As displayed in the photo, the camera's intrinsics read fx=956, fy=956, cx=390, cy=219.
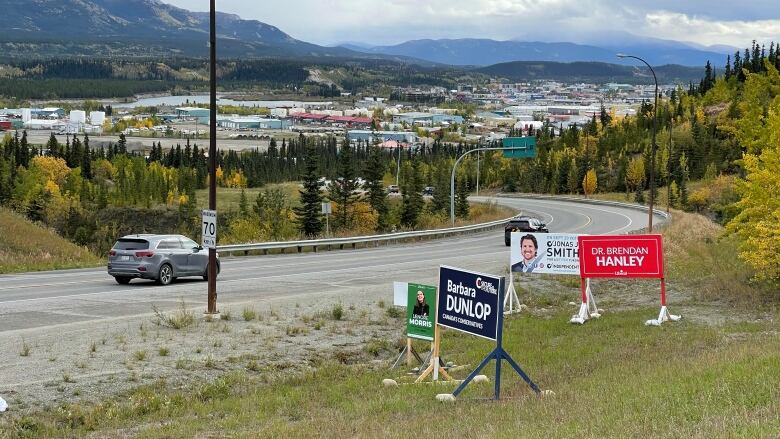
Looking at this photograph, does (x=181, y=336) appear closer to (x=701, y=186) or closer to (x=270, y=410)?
(x=270, y=410)

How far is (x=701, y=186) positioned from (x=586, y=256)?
104077 millimetres

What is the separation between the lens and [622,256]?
21.6 metres

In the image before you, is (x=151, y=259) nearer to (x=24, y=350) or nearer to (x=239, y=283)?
(x=239, y=283)

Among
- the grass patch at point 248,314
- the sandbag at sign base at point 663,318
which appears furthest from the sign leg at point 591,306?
the grass patch at point 248,314

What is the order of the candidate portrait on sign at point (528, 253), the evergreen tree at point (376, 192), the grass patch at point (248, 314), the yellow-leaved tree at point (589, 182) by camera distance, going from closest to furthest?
the grass patch at point (248, 314) → the candidate portrait on sign at point (528, 253) → the evergreen tree at point (376, 192) → the yellow-leaved tree at point (589, 182)

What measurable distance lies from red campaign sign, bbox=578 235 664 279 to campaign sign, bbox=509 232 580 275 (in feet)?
1.87

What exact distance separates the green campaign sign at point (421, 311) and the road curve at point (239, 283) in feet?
25.1

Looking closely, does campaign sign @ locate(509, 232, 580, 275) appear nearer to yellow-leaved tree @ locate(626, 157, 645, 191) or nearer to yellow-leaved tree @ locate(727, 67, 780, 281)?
yellow-leaved tree @ locate(727, 67, 780, 281)

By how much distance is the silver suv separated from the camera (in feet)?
91.0

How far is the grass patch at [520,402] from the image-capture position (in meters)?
9.77

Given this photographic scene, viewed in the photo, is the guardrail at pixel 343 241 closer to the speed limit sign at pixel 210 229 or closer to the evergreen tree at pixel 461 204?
the speed limit sign at pixel 210 229

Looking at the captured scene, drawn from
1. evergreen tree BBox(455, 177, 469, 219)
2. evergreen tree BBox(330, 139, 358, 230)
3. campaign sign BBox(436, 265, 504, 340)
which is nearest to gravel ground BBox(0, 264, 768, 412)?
campaign sign BBox(436, 265, 504, 340)

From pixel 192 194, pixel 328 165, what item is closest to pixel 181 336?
pixel 192 194

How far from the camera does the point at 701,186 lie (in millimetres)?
120000
